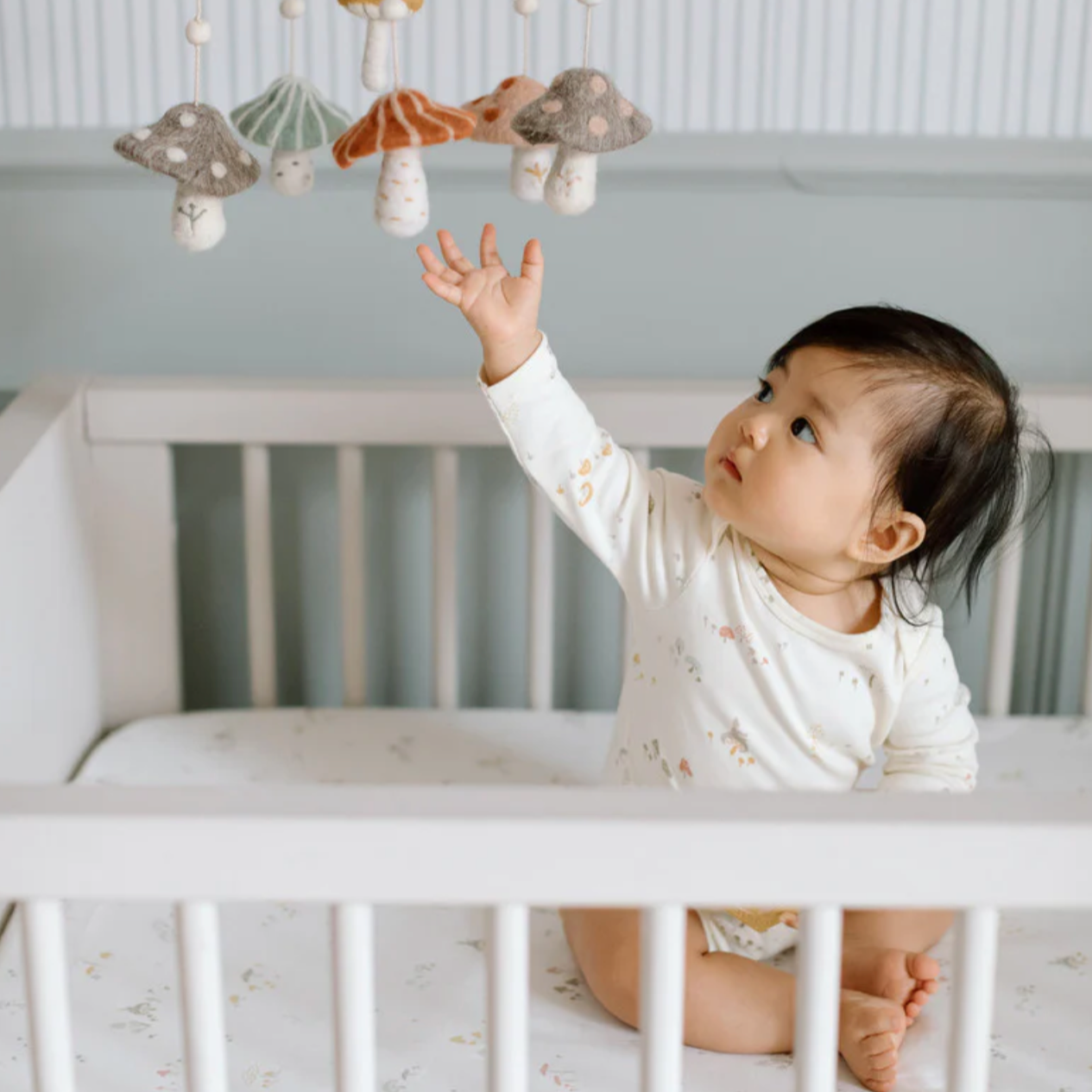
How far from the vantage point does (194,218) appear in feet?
2.58

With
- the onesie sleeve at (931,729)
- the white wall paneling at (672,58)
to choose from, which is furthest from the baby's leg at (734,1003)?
the white wall paneling at (672,58)

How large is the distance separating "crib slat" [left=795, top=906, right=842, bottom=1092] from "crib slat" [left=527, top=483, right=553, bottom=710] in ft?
2.05

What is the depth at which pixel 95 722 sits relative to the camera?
49.1 inches

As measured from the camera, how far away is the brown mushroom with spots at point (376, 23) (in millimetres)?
734

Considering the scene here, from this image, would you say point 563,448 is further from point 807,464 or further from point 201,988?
point 201,988

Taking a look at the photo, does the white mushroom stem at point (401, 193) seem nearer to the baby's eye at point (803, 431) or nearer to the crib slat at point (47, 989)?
the baby's eye at point (803, 431)

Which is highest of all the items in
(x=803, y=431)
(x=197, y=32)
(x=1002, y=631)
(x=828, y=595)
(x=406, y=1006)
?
(x=197, y=32)

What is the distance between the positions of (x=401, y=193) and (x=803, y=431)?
267mm

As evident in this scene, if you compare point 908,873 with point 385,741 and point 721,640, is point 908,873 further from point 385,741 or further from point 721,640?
point 385,741

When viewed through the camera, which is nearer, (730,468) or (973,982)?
(973,982)

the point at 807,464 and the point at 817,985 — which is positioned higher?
the point at 807,464

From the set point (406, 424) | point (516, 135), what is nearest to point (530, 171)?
point (516, 135)

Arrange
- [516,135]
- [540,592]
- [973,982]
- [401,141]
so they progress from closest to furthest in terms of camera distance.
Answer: [973,982] < [401,141] < [516,135] < [540,592]

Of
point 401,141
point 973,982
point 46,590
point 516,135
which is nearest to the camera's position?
point 973,982
